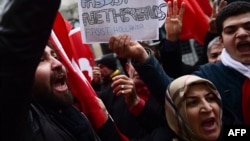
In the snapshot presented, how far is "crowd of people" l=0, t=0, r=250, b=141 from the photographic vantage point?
1.24 metres

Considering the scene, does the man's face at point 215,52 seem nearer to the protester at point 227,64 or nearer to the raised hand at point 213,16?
the raised hand at point 213,16

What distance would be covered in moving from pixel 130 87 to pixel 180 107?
556 mm

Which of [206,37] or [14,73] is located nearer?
[14,73]

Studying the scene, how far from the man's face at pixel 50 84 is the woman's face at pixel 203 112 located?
0.76 m

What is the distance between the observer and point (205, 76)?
9.38ft

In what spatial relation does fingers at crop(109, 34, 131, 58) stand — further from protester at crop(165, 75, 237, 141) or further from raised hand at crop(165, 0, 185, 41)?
raised hand at crop(165, 0, 185, 41)

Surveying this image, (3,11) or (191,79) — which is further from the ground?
(3,11)

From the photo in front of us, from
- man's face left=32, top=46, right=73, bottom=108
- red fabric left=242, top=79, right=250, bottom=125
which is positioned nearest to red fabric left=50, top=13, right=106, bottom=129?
man's face left=32, top=46, right=73, bottom=108

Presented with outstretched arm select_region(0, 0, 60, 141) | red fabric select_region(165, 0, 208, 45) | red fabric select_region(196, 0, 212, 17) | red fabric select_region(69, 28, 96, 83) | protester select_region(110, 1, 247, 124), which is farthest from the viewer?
red fabric select_region(196, 0, 212, 17)

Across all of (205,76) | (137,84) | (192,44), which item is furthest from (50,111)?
(192,44)

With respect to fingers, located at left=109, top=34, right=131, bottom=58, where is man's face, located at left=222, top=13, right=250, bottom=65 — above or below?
below

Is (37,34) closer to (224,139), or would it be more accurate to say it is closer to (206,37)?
(224,139)

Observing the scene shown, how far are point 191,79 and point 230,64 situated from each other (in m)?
0.42

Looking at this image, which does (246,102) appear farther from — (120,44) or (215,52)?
(215,52)
